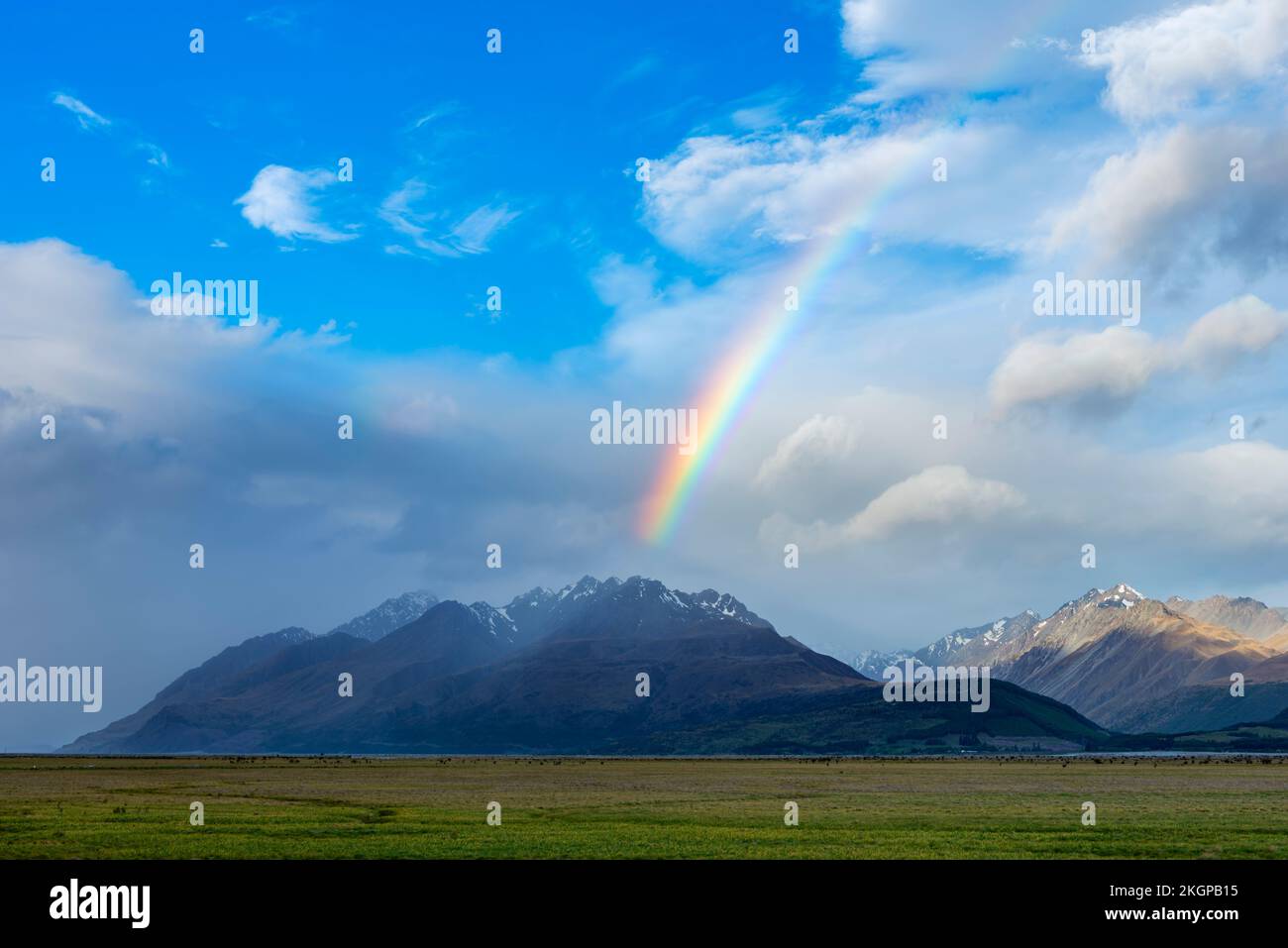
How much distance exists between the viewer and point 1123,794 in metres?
115
